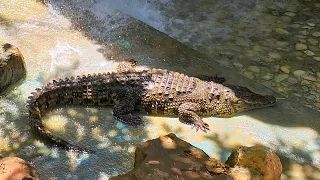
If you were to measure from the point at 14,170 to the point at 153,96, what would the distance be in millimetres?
2082

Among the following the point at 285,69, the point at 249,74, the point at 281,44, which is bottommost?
the point at 249,74

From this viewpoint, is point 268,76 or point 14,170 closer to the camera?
point 14,170

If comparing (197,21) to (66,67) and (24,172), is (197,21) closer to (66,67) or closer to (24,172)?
(66,67)

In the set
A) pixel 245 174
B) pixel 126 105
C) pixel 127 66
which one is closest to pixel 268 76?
pixel 127 66

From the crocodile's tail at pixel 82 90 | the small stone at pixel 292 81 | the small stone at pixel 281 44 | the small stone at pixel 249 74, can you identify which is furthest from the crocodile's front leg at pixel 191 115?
the small stone at pixel 281 44

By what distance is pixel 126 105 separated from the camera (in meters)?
5.11

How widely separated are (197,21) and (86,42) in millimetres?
2159

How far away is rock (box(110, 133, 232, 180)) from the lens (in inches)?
139

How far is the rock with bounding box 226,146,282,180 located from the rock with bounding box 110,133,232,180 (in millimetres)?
268

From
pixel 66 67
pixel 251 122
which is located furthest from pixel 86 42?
pixel 251 122

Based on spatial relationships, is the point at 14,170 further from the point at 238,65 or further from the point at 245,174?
the point at 238,65

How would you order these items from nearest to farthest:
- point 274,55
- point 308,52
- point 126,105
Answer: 1. point 126,105
2. point 274,55
3. point 308,52

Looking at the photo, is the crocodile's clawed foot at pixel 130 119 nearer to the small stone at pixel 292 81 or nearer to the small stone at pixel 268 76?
the small stone at pixel 268 76

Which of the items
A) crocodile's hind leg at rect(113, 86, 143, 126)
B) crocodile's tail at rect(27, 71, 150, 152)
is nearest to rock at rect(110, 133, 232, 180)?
crocodile's hind leg at rect(113, 86, 143, 126)
